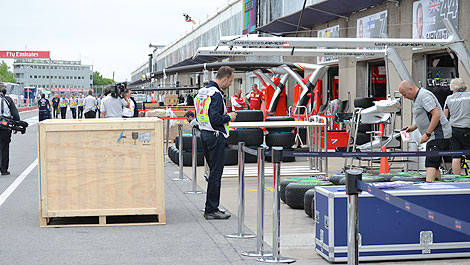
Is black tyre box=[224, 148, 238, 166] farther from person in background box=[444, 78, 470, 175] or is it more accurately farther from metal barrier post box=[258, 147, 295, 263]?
metal barrier post box=[258, 147, 295, 263]

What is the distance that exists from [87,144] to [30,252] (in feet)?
5.90

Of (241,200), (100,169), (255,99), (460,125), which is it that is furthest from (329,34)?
(241,200)

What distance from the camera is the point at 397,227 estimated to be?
5.95m

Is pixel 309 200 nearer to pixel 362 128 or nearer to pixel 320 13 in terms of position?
pixel 362 128

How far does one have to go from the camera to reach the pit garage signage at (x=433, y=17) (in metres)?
17.8

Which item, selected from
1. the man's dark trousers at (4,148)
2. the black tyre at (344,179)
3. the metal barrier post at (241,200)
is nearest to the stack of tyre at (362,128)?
the black tyre at (344,179)

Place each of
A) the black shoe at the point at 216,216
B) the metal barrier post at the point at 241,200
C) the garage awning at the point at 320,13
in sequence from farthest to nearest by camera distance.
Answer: the garage awning at the point at 320,13, the black shoe at the point at 216,216, the metal barrier post at the point at 241,200

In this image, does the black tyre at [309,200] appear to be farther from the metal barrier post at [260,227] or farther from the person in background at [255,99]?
the person in background at [255,99]

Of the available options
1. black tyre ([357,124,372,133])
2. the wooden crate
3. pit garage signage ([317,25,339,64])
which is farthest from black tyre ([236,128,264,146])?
pit garage signage ([317,25,339,64])

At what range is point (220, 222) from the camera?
8125 millimetres

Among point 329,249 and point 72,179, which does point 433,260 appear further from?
point 72,179

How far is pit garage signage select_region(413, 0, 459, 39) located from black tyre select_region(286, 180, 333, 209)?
10.5 m

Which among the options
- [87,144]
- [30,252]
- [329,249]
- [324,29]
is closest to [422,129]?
[329,249]

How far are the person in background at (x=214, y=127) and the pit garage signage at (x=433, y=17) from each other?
11.3m
